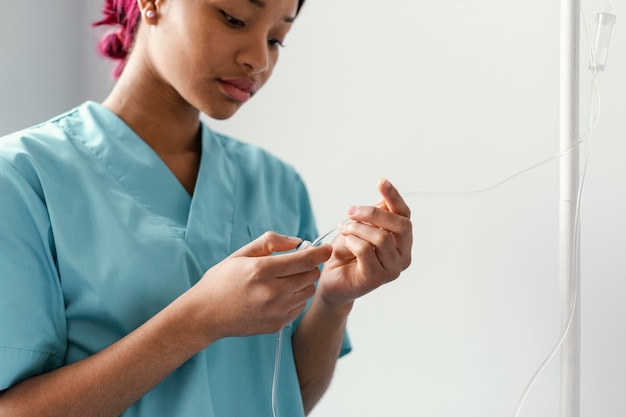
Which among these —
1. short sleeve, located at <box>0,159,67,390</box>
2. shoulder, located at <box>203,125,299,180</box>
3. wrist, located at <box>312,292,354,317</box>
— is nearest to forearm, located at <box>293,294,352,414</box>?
wrist, located at <box>312,292,354,317</box>

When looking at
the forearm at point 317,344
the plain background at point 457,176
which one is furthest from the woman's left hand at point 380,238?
the plain background at point 457,176

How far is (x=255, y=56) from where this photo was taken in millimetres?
897

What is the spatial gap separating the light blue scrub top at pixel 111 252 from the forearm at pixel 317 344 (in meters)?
0.03

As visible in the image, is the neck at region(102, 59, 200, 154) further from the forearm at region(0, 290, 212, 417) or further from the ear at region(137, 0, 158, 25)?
the forearm at region(0, 290, 212, 417)

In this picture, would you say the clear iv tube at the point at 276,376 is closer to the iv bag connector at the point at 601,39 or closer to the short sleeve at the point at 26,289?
the short sleeve at the point at 26,289

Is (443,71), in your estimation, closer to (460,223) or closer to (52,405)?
(460,223)

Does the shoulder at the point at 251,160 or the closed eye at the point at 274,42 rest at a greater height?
the closed eye at the point at 274,42

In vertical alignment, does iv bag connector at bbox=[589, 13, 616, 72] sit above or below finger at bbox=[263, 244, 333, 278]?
above

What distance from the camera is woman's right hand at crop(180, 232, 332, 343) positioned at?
738mm

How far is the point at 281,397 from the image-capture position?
1.00m

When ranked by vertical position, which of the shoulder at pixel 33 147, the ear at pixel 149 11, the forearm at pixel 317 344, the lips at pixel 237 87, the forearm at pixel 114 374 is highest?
the ear at pixel 149 11

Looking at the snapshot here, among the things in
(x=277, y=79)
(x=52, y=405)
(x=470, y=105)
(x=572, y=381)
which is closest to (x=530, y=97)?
(x=470, y=105)

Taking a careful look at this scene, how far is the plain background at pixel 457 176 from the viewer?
1000 millimetres

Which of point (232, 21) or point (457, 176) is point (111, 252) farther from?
point (457, 176)
